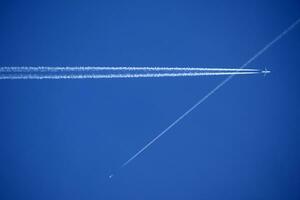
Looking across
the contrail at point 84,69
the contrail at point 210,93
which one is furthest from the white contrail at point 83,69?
the contrail at point 210,93

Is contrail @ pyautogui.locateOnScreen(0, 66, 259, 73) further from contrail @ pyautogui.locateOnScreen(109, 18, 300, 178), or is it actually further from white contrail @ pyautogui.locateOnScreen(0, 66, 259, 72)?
contrail @ pyautogui.locateOnScreen(109, 18, 300, 178)

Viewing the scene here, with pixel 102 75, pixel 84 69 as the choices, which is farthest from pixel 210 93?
pixel 84 69

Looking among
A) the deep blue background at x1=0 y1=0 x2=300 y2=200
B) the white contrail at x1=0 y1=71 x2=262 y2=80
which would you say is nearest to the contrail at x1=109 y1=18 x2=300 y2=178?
the deep blue background at x1=0 y1=0 x2=300 y2=200

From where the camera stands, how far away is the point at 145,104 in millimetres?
5762

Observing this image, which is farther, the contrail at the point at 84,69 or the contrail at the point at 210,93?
the contrail at the point at 210,93

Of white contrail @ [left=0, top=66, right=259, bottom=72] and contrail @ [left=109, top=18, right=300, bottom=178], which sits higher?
white contrail @ [left=0, top=66, right=259, bottom=72]

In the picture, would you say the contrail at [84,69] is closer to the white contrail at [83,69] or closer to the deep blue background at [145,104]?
the white contrail at [83,69]

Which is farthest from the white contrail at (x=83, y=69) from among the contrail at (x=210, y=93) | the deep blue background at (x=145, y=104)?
the contrail at (x=210, y=93)

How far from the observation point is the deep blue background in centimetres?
538

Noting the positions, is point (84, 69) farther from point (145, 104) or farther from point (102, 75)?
point (145, 104)

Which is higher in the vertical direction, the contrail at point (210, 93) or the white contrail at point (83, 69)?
the white contrail at point (83, 69)

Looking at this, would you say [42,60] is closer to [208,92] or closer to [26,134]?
[26,134]

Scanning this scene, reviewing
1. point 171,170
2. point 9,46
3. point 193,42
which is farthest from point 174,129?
point 9,46

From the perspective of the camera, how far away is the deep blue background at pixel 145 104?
17.6 feet
